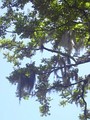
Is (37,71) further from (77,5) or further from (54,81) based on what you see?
(77,5)

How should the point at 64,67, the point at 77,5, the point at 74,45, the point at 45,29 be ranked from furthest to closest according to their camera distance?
1. the point at 64,67
2. the point at 74,45
3. the point at 45,29
4. the point at 77,5

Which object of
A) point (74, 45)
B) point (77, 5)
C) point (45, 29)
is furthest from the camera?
point (74, 45)

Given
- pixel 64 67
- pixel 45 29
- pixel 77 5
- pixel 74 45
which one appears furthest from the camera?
pixel 64 67

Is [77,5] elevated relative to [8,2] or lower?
lower

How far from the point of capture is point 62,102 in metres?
17.0

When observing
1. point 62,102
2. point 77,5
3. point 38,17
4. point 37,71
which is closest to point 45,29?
point 38,17

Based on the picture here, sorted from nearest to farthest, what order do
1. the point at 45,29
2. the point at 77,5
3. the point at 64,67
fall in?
the point at 77,5
the point at 45,29
the point at 64,67

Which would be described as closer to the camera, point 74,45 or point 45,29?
point 45,29

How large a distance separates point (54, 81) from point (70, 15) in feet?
13.0

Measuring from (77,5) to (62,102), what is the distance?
20.0 ft

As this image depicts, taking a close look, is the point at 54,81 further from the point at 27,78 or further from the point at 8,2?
the point at 8,2

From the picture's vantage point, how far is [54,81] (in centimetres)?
1539

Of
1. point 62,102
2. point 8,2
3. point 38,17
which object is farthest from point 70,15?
point 62,102

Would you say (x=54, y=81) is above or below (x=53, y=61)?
below
